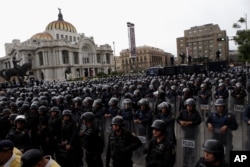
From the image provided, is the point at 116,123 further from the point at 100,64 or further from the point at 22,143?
the point at 100,64

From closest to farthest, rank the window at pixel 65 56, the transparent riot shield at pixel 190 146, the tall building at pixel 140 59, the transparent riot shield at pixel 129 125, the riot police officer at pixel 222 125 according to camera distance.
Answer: the riot police officer at pixel 222 125 → the transparent riot shield at pixel 190 146 → the transparent riot shield at pixel 129 125 → the window at pixel 65 56 → the tall building at pixel 140 59

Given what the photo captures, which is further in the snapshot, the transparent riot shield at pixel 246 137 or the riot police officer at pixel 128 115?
the riot police officer at pixel 128 115

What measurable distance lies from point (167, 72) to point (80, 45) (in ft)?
184

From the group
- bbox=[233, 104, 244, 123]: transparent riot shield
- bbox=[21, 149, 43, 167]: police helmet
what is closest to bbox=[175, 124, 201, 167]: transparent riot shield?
bbox=[21, 149, 43, 167]: police helmet

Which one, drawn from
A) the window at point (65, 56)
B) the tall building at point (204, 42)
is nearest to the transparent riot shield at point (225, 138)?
the window at point (65, 56)

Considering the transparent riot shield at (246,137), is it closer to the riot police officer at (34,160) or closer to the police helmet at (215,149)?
the police helmet at (215,149)

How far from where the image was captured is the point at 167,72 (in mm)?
33812

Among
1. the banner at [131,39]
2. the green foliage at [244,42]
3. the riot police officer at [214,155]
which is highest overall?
the banner at [131,39]

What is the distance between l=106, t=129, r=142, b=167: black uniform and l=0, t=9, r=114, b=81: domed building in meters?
71.6

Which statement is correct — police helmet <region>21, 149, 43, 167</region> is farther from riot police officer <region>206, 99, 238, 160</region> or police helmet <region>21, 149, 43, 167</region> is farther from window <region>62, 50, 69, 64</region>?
window <region>62, 50, 69, 64</region>

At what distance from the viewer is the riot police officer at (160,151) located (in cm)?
395

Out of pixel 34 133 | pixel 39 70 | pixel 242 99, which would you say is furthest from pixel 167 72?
pixel 39 70

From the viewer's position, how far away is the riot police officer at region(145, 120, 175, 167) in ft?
13.0

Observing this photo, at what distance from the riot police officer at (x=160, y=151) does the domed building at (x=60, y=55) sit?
2843 inches
